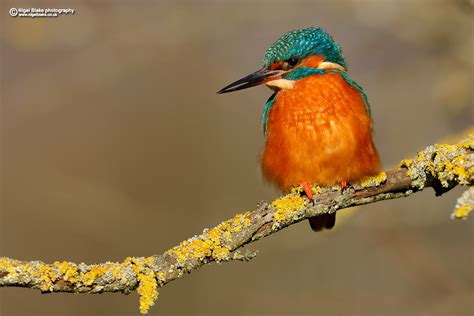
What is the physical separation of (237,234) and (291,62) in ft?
3.92

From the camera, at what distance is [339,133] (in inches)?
117

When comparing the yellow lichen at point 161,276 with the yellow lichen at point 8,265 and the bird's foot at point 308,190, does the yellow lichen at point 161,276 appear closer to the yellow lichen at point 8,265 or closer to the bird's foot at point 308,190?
the yellow lichen at point 8,265

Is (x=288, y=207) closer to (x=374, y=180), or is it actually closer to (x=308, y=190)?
(x=308, y=190)

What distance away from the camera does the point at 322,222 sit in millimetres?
3369

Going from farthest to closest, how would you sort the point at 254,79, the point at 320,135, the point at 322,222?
the point at 322,222
the point at 254,79
the point at 320,135

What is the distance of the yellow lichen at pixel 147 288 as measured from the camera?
2.14m

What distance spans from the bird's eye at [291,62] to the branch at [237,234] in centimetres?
72

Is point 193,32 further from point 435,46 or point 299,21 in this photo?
point 435,46

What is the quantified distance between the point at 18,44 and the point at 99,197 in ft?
3.60

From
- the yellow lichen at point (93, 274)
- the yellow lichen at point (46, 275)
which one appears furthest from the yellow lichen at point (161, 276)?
the yellow lichen at point (46, 275)

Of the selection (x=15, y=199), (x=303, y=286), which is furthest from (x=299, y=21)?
(x=15, y=199)

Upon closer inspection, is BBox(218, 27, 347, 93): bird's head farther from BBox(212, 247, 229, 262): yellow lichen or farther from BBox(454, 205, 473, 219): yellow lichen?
BBox(454, 205, 473, 219): yellow lichen

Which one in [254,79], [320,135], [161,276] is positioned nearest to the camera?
[161,276]

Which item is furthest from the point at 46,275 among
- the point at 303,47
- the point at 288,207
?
the point at 303,47
